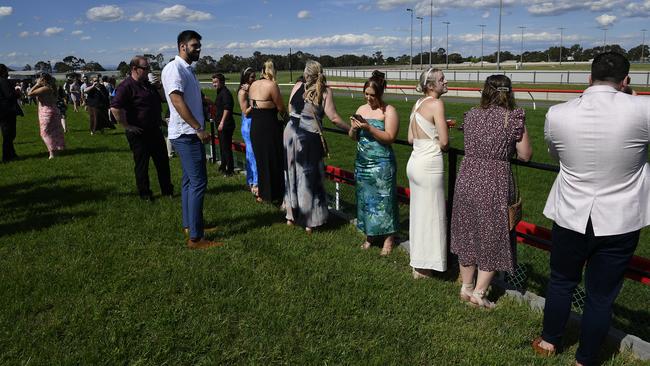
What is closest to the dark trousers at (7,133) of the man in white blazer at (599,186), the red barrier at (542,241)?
the red barrier at (542,241)

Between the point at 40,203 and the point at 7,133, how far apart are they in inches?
180

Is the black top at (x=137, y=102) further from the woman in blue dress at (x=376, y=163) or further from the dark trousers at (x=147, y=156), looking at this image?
the woman in blue dress at (x=376, y=163)

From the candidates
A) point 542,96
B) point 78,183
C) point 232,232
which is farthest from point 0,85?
point 542,96

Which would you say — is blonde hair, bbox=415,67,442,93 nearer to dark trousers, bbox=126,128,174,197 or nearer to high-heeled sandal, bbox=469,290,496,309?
high-heeled sandal, bbox=469,290,496,309

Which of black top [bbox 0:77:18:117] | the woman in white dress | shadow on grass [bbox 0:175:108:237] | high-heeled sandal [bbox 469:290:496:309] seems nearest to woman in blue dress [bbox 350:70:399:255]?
the woman in white dress

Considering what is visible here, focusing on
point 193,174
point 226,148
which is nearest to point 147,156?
point 226,148

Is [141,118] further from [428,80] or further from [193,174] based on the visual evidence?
[428,80]

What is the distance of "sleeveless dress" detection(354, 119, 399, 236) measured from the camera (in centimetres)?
453

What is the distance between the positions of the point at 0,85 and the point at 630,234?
10.9 meters

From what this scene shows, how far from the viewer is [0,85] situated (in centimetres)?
973

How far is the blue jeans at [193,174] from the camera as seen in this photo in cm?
480

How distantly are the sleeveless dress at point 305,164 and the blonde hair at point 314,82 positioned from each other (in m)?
0.09

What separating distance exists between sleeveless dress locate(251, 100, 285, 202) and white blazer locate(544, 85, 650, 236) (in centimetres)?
356

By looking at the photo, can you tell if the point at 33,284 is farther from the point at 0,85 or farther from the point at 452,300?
the point at 0,85
